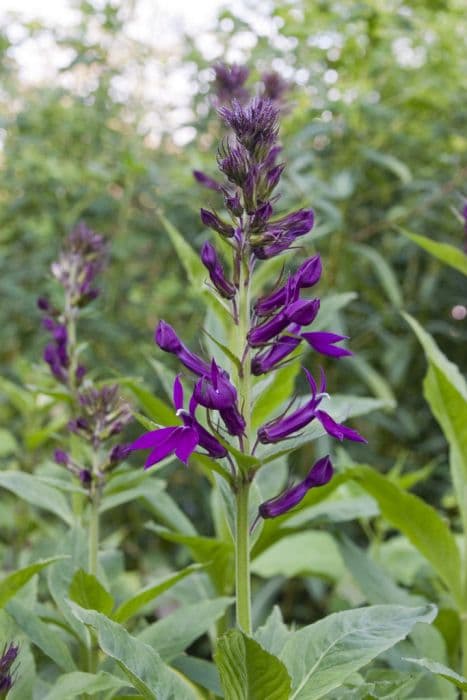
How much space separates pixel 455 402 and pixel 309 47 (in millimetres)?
1651

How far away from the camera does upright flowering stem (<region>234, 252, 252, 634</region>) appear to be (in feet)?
2.70

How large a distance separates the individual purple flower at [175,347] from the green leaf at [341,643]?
303mm

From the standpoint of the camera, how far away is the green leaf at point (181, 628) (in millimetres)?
1044

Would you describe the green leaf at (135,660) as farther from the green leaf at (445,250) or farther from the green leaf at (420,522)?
the green leaf at (445,250)

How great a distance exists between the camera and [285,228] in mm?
835

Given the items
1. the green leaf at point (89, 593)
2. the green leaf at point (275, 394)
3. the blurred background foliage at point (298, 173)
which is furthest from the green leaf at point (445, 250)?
the blurred background foliage at point (298, 173)

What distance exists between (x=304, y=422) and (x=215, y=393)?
12 cm

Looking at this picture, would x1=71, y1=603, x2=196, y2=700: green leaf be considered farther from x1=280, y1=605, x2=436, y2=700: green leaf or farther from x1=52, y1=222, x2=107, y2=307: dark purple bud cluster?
x1=52, y1=222, x2=107, y2=307: dark purple bud cluster

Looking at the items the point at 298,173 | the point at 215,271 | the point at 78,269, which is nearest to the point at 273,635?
the point at 215,271

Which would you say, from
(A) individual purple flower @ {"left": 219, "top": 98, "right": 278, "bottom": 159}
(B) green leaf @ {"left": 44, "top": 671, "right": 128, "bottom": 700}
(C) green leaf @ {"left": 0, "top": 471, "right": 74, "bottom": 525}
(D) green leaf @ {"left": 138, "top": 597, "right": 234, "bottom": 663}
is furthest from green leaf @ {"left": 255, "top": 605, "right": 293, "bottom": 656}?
(A) individual purple flower @ {"left": 219, "top": 98, "right": 278, "bottom": 159}

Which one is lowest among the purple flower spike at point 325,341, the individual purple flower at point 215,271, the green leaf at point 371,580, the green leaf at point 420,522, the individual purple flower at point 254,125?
the green leaf at point 371,580

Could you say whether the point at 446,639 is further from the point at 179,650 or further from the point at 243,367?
the point at 243,367

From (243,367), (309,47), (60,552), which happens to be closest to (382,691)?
(243,367)

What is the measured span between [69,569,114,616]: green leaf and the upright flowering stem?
231 millimetres
